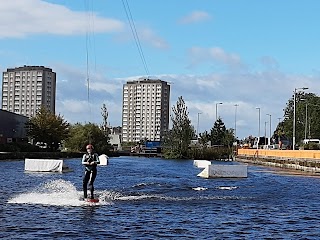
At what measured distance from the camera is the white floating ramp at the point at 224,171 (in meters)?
47.7

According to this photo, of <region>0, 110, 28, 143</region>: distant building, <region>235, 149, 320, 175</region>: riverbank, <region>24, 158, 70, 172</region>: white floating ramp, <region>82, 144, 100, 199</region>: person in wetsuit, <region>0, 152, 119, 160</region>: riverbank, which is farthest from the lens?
<region>0, 110, 28, 143</region>: distant building

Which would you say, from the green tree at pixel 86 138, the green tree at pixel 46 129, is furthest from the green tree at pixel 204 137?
the green tree at pixel 46 129

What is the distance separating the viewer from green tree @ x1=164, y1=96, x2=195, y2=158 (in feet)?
434

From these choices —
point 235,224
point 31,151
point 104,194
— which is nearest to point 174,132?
point 31,151

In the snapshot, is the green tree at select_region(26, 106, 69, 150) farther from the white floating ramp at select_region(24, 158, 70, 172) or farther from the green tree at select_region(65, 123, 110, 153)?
the white floating ramp at select_region(24, 158, 70, 172)

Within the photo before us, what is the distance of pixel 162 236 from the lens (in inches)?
683

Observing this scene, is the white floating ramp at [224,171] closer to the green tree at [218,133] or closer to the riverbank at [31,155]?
the riverbank at [31,155]

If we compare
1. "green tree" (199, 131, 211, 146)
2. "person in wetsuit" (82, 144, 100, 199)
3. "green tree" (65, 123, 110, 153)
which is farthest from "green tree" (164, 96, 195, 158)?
"person in wetsuit" (82, 144, 100, 199)

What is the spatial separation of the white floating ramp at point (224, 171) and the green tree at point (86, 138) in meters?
94.4

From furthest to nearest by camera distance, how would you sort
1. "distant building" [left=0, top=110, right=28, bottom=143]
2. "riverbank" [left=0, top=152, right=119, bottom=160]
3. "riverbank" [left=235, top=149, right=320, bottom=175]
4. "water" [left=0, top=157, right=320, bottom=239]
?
1. "distant building" [left=0, top=110, right=28, bottom=143]
2. "riverbank" [left=0, top=152, right=119, bottom=160]
3. "riverbank" [left=235, top=149, right=320, bottom=175]
4. "water" [left=0, top=157, right=320, bottom=239]

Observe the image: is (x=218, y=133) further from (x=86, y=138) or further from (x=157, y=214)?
(x=157, y=214)

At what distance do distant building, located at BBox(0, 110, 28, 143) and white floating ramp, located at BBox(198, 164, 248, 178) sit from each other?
236 ft

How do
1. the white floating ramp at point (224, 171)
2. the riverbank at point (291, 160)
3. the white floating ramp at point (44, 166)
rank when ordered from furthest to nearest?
the riverbank at point (291, 160) → the white floating ramp at point (44, 166) → the white floating ramp at point (224, 171)

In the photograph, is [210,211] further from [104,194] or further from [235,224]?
[104,194]
